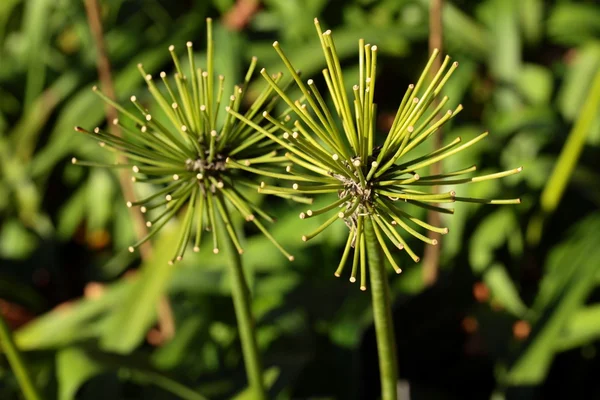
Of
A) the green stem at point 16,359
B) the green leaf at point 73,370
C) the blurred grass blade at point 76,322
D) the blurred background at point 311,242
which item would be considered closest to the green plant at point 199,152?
the green stem at point 16,359

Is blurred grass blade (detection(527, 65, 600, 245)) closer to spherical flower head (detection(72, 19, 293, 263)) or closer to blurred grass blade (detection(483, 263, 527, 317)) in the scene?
blurred grass blade (detection(483, 263, 527, 317))

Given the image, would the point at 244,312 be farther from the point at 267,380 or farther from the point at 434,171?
the point at 434,171

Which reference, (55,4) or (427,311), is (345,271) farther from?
(55,4)

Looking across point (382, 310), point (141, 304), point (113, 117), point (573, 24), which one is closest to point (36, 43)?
point (113, 117)

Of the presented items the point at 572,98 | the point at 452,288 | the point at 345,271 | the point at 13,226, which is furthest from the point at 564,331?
the point at 13,226

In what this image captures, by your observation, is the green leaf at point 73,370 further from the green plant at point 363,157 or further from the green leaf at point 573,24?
the green leaf at point 573,24

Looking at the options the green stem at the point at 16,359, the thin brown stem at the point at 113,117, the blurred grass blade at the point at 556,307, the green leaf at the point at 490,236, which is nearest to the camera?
the green stem at the point at 16,359
